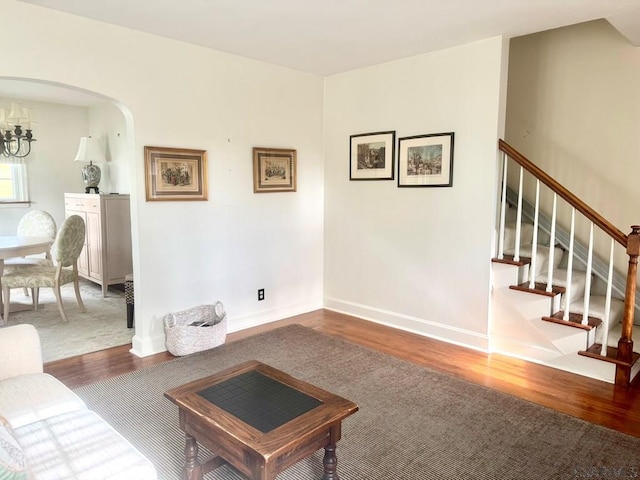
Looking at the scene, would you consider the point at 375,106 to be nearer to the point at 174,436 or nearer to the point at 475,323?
the point at 475,323

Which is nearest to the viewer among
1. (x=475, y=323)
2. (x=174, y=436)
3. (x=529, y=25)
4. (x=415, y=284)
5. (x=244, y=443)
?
(x=244, y=443)

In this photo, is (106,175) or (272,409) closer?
(272,409)

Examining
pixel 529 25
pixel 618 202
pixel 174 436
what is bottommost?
pixel 174 436

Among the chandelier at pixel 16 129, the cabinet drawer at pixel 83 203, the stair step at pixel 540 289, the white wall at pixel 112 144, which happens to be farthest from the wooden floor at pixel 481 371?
the white wall at pixel 112 144

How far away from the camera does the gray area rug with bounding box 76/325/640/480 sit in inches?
82.9

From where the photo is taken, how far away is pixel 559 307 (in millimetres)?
3426

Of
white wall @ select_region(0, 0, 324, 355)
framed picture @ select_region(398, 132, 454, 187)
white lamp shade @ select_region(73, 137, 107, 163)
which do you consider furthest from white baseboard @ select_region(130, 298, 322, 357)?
white lamp shade @ select_region(73, 137, 107, 163)

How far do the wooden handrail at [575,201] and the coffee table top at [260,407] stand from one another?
2242 mm

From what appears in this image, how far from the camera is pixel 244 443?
1542 mm

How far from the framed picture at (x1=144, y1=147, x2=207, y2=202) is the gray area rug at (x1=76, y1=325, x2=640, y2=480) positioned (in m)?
1.32

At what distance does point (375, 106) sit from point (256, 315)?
235cm

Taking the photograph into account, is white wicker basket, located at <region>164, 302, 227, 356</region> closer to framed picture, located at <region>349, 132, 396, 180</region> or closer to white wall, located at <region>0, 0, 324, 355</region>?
white wall, located at <region>0, 0, 324, 355</region>

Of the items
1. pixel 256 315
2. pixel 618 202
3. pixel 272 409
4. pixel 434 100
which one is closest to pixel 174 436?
pixel 272 409

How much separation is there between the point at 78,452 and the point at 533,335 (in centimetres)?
315
